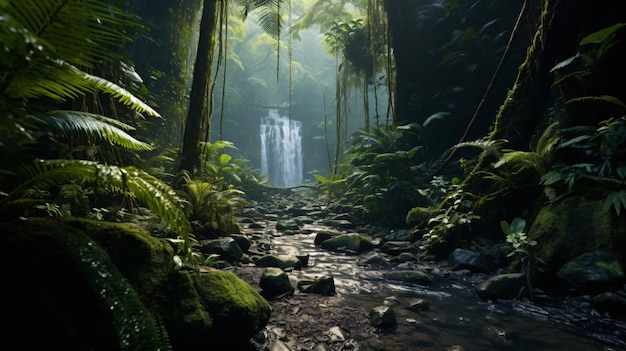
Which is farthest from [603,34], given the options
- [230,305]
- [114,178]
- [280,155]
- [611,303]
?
[280,155]

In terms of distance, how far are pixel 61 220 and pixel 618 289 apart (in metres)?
4.02

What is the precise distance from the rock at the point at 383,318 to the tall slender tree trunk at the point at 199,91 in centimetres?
405

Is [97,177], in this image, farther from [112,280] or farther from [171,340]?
[171,340]

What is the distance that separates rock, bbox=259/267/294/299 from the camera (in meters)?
2.99

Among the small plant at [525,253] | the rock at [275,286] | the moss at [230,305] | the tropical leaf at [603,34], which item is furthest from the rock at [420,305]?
the tropical leaf at [603,34]

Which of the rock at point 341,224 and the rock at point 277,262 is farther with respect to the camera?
the rock at point 341,224

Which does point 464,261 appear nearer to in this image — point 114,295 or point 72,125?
point 114,295

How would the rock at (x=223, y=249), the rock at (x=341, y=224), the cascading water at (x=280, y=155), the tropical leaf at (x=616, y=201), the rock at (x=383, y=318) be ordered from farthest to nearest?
the cascading water at (x=280, y=155), the rock at (x=341, y=224), the rock at (x=223, y=249), the tropical leaf at (x=616, y=201), the rock at (x=383, y=318)

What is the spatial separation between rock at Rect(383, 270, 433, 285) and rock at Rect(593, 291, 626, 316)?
4.69 feet

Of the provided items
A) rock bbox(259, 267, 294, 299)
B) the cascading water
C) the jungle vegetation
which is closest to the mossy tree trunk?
the jungle vegetation

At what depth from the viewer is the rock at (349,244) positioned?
522cm

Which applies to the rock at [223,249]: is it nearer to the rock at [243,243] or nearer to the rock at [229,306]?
the rock at [243,243]

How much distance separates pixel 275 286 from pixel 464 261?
8.22 feet

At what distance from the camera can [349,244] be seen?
5.28 meters
